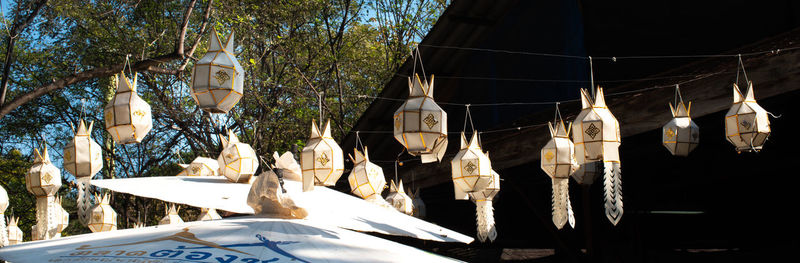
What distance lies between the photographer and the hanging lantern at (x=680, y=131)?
6980 mm

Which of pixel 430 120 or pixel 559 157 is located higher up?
pixel 430 120

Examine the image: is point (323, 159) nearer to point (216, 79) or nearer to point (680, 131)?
point (216, 79)

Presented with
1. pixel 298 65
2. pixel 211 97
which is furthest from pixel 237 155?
pixel 298 65

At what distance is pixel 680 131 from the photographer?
281 inches

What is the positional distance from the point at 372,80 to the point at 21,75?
11.2 meters

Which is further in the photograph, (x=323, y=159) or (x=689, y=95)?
(x=323, y=159)

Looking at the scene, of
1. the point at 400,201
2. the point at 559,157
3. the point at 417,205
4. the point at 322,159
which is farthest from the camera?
the point at 417,205

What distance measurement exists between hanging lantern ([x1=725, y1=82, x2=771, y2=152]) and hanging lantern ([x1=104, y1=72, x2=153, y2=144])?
6.18 metres

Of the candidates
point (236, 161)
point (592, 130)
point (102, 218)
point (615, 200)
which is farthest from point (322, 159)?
point (102, 218)

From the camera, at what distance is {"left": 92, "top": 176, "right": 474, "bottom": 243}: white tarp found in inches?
201

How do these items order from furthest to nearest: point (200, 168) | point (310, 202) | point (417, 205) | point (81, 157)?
point (417, 205), point (200, 168), point (81, 157), point (310, 202)

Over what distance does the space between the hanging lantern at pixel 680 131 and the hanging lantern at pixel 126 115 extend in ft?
18.5

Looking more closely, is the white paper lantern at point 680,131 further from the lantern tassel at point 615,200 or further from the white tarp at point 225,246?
the white tarp at point 225,246

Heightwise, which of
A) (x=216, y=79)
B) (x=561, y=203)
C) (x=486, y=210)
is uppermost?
(x=216, y=79)
